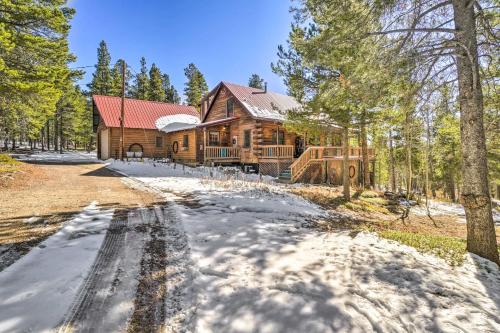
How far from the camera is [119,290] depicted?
3123mm

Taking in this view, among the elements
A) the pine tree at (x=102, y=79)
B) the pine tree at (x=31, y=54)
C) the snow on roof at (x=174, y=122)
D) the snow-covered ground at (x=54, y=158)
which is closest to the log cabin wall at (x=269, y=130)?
the snow on roof at (x=174, y=122)

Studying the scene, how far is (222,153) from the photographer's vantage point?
21297 millimetres

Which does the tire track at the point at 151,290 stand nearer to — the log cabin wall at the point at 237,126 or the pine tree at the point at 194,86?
the log cabin wall at the point at 237,126

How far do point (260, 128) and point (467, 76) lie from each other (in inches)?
600

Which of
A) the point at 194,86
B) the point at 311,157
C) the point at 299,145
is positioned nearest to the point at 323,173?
the point at 311,157

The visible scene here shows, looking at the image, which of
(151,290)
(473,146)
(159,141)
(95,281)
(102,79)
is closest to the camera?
(151,290)

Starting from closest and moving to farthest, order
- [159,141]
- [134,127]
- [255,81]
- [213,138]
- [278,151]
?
[278,151]
[213,138]
[134,127]
[159,141]
[255,81]

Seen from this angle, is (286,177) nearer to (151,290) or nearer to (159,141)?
(151,290)

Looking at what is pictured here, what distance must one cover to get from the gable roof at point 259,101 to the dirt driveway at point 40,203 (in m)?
11.8

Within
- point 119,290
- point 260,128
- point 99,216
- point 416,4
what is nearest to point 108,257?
point 119,290

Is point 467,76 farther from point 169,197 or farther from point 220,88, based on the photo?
point 220,88

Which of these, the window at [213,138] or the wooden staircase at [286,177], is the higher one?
the window at [213,138]

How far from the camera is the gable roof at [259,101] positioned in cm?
2002

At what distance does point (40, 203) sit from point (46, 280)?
503 centimetres
